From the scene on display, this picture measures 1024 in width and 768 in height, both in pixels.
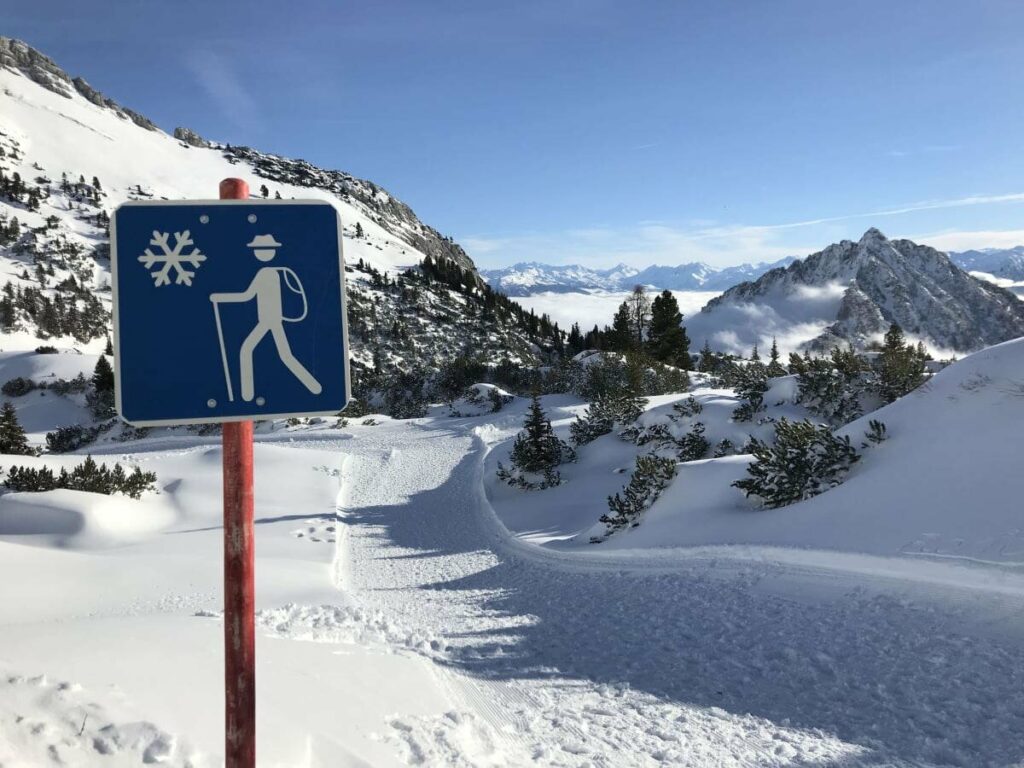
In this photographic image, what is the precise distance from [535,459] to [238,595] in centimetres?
1432

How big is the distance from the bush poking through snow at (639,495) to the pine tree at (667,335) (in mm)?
30601

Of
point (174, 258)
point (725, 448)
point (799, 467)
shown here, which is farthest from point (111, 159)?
point (174, 258)

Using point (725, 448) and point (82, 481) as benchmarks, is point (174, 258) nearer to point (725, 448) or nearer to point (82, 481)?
point (82, 481)

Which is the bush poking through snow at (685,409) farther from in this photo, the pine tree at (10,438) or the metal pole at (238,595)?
the pine tree at (10,438)

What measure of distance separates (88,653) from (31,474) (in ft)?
34.3

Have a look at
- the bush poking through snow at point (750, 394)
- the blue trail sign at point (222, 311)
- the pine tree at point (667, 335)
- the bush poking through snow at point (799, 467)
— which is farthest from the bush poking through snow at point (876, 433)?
the pine tree at point (667, 335)

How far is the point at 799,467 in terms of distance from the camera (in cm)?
980

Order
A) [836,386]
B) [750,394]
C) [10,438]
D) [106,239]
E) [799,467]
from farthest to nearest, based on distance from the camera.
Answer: [106,239] < [10,438] < [750,394] < [836,386] < [799,467]

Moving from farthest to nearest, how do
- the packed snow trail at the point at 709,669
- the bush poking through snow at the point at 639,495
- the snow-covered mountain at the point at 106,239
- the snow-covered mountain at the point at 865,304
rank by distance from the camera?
the snow-covered mountain at the point at 865,304 < the snow-covered mountain at the point at 106,239 < the bush poking through snow at the point at 639,495 < the packed snow trail at the point at 709,669

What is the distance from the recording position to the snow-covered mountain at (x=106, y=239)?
54281 mm

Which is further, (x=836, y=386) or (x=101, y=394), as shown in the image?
(x=101, y=394)

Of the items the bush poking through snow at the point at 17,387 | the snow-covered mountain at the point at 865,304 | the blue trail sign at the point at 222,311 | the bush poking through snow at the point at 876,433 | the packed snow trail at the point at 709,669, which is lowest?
the packed snow trail at the point at 709,669

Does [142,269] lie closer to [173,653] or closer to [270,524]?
[173,653]

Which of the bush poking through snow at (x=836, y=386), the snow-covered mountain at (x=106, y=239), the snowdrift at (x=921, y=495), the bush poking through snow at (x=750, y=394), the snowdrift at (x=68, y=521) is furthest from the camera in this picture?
the snow-covered mountain at (x=106, y=239)
